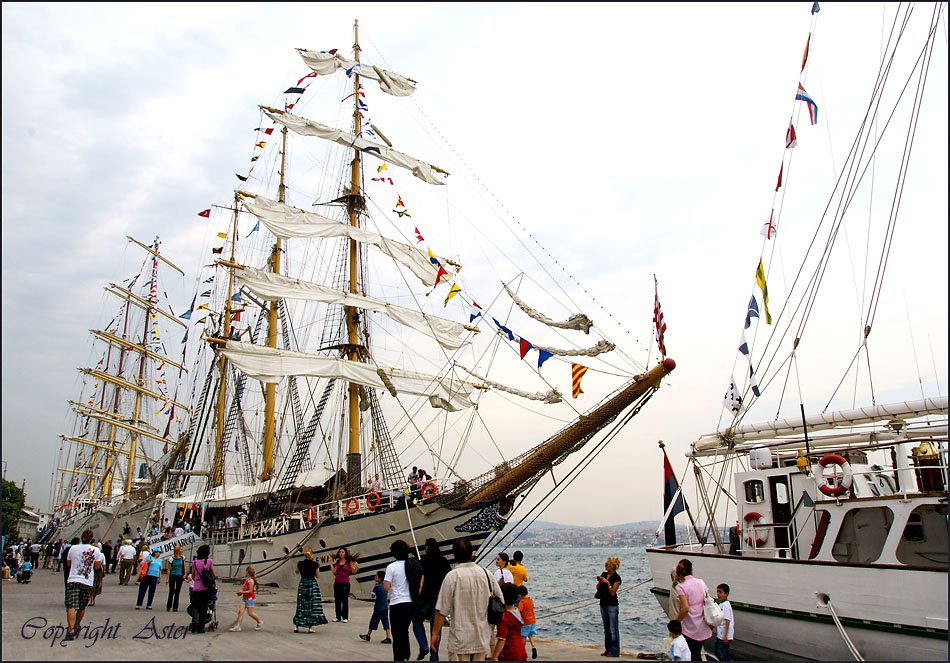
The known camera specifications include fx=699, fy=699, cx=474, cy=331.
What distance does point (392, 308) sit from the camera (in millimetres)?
30281

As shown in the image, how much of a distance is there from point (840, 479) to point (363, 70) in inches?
1089

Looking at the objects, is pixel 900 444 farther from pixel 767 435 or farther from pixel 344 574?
pixel 344 574

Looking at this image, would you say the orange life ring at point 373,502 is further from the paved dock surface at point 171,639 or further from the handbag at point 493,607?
the handbag at point 493,607

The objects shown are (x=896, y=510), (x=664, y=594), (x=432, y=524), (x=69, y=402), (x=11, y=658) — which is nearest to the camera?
(x=11, y=658)

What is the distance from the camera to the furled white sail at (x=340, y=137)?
102 ft

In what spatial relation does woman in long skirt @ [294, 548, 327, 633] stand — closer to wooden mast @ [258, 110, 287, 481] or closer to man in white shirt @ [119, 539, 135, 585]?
man in white shirt @ [119, 539, 135, 585]

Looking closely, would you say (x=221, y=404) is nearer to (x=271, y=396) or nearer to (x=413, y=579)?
(x=271, y=396)

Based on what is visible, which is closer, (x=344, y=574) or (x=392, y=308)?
(x=344, y=574)

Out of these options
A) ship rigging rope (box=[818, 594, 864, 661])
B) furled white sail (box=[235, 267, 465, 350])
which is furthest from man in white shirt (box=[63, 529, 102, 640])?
furled white sail (box=[235, 267, 465, 350])

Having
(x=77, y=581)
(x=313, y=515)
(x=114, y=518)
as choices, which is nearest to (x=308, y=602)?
(x=77, y=581)

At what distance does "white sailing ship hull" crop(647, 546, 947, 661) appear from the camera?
1023 centimetres

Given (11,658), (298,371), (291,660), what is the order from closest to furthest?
(11,658), (291,660), (298,371)

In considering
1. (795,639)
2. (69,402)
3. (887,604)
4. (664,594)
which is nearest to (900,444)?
(887,604)

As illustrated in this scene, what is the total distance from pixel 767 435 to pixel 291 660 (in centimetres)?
1153
